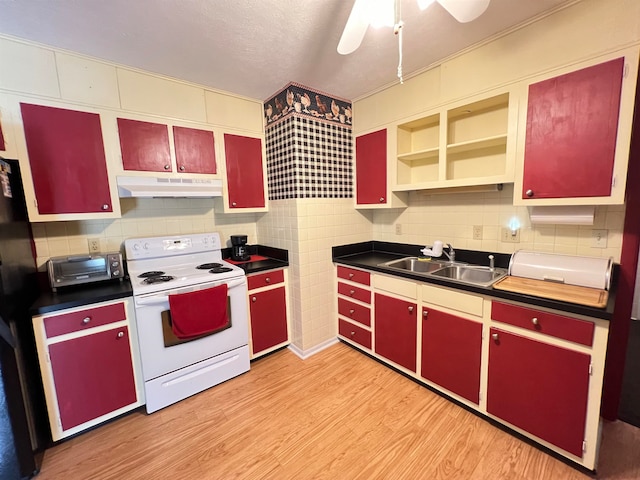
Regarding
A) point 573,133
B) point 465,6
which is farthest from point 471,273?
point 465,6

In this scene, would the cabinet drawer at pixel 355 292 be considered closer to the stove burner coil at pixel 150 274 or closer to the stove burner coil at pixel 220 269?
the stove burner coil at pixel 220 269

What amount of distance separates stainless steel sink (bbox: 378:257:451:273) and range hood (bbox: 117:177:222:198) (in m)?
1.66

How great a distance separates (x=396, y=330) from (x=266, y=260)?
1.41m

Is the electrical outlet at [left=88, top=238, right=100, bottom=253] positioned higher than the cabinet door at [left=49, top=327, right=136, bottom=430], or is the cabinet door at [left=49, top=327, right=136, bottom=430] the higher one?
the electrical outlet at [left=88, top=238, right=100, bottom=253]

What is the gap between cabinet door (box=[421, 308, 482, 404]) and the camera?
175 cm

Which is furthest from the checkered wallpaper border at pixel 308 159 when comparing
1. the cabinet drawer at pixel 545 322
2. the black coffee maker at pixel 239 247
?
the cabinet drawer at pixel 545 322

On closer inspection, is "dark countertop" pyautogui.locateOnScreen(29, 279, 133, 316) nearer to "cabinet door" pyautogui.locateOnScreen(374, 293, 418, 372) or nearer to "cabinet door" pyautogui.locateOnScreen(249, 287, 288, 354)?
"cabinet door" pyautogui.locateOnScreen(249, 287, 288, 354)

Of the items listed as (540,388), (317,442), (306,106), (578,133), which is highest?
(306,106)

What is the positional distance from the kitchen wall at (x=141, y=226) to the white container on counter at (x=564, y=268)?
2.45 metres

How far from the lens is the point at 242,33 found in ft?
5.33

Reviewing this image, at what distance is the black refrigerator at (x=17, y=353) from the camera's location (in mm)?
1353

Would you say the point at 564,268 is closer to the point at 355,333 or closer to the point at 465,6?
the point at 465,6

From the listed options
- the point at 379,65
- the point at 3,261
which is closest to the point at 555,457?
the point at 379,65

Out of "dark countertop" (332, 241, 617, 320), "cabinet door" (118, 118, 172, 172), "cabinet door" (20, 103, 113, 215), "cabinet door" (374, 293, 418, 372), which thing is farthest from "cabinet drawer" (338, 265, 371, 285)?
"cabinet door" (20, 103, 113, 215)
